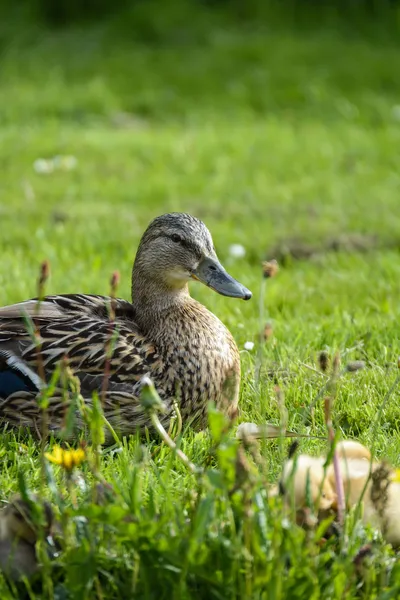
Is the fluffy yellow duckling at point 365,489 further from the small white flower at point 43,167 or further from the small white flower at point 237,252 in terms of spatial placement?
the small white flower at point 43,167

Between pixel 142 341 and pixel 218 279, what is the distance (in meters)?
0.36

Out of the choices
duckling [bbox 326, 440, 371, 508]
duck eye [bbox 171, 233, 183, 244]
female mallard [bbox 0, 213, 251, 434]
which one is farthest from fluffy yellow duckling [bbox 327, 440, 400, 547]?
duck eye [bbox 171, 233, 183, 244]

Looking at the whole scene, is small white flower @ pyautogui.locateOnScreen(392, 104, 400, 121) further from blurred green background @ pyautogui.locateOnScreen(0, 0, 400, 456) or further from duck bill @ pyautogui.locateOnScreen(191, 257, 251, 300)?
duck bill @ pyautogui.locateOnScreen(191, 257, 251, 300)

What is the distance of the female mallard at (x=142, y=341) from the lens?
12.0 feet

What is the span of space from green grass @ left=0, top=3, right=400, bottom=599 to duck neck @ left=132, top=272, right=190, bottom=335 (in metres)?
0.40

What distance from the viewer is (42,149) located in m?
8.93

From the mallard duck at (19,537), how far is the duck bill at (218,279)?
148cm

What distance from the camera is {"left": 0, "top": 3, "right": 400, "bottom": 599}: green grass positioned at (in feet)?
8.23

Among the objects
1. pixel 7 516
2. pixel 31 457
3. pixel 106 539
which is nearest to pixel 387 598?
pixel 106 539

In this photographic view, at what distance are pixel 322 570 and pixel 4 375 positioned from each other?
1.56 meters

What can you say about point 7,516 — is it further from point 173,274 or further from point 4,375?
point 173,274

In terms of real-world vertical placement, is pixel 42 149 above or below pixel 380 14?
below

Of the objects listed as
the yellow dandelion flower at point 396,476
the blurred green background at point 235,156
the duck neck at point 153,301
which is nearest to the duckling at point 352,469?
the yellow dandelion flower at point 396,476

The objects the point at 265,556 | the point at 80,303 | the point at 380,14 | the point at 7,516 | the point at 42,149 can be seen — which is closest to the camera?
the point at 265,556
